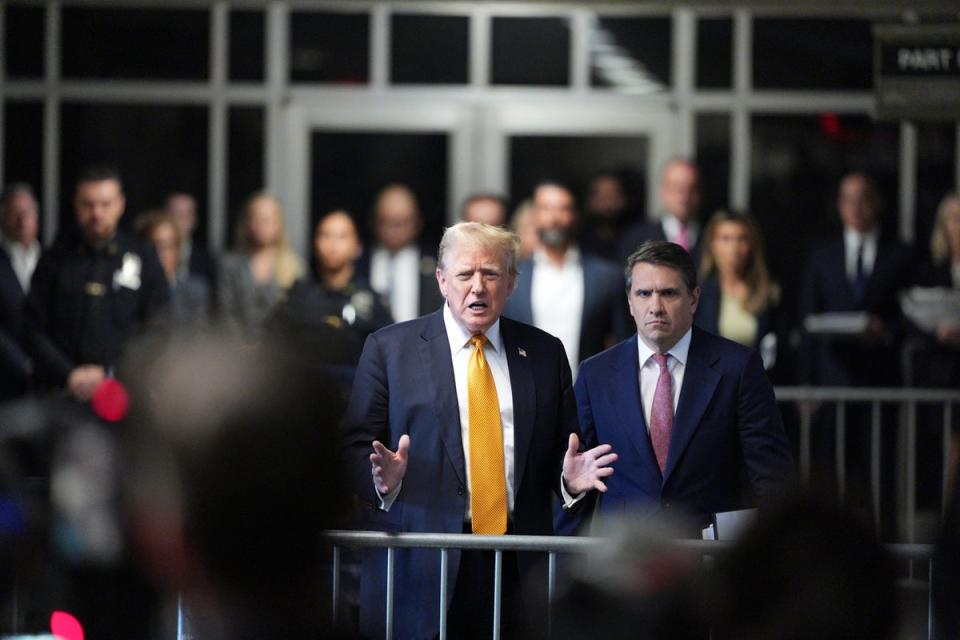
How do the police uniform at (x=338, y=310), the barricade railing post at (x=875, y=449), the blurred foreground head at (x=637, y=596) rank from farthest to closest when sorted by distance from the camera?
the barricade railing post at (x=875, y=449) < the police uniform at (x=338, y=310) < the blurred foreground head at (x=637, y=596)

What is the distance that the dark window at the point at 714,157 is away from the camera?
38.7 feet

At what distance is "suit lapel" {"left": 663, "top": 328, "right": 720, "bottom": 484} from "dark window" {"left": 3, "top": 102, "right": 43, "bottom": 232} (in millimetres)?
7311

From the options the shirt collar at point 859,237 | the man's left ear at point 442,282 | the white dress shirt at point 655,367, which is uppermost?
the shirt collar at point 859,237

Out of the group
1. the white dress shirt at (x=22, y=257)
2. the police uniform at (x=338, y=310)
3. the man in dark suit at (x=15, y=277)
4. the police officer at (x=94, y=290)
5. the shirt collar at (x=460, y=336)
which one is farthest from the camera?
the white dress shirt at (x=22, y=257)

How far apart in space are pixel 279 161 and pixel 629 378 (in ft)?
21.8

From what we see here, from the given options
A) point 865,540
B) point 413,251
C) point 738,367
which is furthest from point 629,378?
point 413,251

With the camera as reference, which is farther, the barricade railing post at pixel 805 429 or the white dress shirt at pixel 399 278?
the white dress shirt at pixel 399 278

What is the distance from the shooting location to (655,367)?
5852 millimetres

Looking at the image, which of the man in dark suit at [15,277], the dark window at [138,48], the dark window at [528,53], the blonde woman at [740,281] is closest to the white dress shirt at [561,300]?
the blonde woman at [740,281]

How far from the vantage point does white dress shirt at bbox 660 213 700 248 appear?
9711 mm

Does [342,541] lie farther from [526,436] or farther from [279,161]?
[279,161]

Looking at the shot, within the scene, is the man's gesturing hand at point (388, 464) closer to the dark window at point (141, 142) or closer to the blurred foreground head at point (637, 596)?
the blurred foreground head at point (637, 596)

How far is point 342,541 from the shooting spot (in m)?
4.73

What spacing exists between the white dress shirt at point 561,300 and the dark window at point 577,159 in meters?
2.89
